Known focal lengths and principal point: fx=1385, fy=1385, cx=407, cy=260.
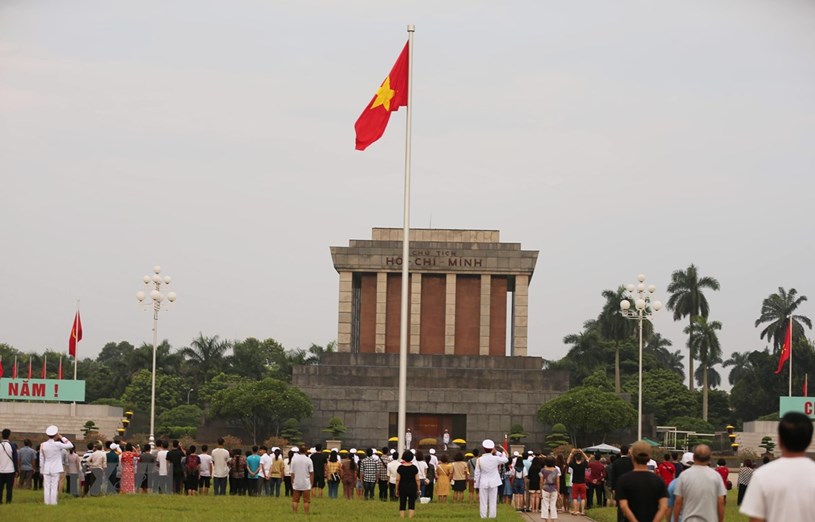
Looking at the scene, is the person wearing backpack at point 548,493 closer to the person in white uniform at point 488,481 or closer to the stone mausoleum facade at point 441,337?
the person in white uniform at point 488,481

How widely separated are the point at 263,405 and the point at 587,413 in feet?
38.1

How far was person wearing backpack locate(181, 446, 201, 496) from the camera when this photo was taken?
2709 cm

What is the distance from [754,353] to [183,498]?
202 ft

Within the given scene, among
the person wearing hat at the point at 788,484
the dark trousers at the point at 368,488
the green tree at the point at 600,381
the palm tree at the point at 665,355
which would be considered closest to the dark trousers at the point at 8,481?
the dark trousers at the point at 368,488

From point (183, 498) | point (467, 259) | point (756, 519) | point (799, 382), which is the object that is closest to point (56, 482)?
point (183, 498)

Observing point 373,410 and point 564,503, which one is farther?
point 373,410

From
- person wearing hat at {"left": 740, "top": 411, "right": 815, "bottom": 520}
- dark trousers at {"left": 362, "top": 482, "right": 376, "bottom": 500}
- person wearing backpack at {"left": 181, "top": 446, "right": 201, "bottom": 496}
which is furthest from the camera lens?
dark trousers at {"left": 362, "top": 482, "right": 376, "bottom": 500}

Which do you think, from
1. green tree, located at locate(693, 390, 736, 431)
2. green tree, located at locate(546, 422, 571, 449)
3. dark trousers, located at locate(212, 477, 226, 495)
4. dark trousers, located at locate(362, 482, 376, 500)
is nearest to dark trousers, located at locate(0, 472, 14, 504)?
dark trousers, located at locate(212, 477, 226, 495)

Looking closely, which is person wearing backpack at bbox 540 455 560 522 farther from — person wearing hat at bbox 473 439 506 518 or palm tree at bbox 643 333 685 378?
palm tree at bbox 643 333 685 378

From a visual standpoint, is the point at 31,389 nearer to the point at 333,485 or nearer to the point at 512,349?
the point at 512,349

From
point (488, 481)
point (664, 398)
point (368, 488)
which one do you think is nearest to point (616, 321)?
point (664, 398)

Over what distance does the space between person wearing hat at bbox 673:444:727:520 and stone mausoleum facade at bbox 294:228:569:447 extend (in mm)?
39742

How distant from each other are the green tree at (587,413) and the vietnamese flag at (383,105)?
23.4 metres

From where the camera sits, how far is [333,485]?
29.0 m
